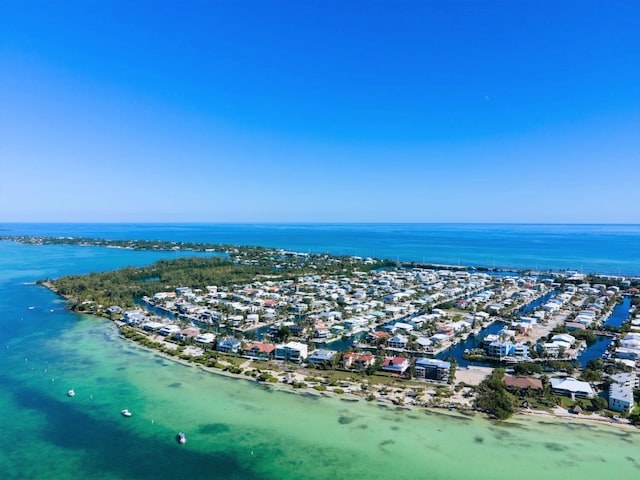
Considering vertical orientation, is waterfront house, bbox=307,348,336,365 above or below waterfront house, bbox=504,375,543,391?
below

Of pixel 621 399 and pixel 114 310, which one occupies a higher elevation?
pixel 621 399

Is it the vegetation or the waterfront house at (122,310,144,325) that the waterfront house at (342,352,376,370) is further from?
the waterfront house at (122,310,144,325)

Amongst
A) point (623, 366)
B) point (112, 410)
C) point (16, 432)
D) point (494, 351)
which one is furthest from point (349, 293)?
point (16, 432)

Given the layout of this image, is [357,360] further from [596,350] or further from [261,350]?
[596,350]

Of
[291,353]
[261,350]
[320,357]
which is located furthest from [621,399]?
[261,350]

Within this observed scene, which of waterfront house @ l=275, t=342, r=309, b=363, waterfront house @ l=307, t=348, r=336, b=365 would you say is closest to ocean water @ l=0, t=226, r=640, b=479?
waterfront house @ l=275, t=342, r=309, b=363
